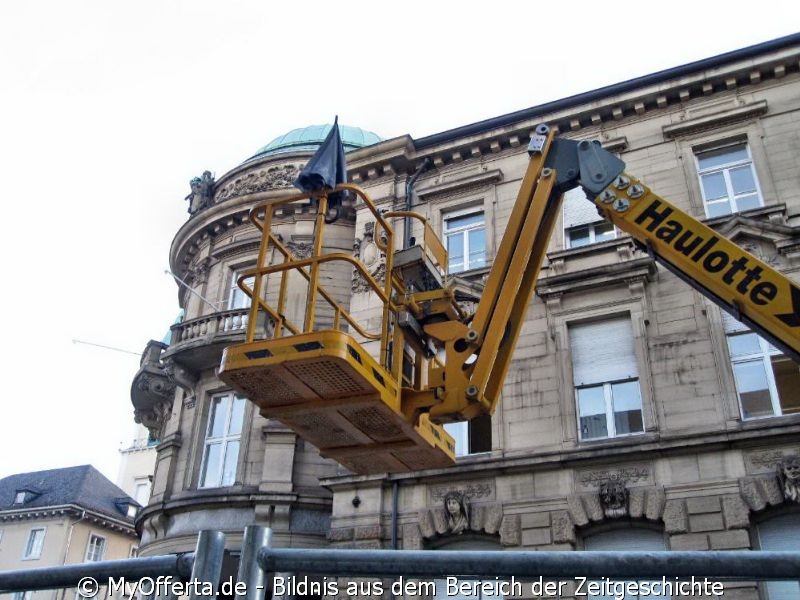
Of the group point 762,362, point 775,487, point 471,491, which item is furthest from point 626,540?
point 762,362

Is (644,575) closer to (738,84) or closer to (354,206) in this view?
(738,84)

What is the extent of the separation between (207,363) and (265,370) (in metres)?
14.8

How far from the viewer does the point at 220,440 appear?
20.8 meters

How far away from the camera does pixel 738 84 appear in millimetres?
18547

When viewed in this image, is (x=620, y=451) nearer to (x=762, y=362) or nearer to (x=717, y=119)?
(x=762, y=362)

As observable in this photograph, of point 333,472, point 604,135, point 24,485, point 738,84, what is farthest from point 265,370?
point 24,485

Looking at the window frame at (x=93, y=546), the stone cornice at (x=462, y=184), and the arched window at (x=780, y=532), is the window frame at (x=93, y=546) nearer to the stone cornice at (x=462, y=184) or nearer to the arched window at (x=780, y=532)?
the stone cornice at (x=462, y=184)

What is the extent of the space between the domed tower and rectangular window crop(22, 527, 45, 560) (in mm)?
23439

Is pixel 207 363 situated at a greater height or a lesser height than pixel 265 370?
greater

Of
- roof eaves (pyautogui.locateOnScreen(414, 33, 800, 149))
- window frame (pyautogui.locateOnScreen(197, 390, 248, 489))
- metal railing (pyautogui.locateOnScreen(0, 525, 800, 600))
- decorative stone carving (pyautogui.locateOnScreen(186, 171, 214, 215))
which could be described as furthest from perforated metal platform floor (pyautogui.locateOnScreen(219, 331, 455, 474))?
decorative stone carving (pyautogui.locateOnScreen(186, 171, 214, 215))

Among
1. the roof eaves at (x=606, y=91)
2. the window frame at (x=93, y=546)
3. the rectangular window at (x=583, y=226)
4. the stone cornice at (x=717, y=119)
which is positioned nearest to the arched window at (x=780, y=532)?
the rectangular window at (x=583, y=226)

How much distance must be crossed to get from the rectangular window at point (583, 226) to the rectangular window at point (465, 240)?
7.40ft

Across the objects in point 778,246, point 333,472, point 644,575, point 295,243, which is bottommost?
point 644,575

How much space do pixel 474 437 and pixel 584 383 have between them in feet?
9.17
